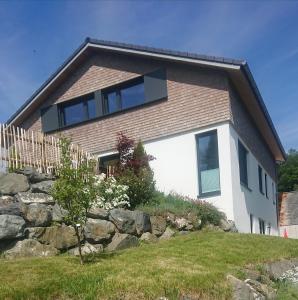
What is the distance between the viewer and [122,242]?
12781 millimetres

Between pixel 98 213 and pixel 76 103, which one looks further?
pixel 76 103

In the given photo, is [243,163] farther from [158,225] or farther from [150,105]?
[158,225]

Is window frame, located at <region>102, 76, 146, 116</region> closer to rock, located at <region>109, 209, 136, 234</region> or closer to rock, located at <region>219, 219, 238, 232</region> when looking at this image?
rock, located at <region>219, 219, 238, 232</region>

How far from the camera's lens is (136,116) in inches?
824

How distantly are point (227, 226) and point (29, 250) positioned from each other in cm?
796

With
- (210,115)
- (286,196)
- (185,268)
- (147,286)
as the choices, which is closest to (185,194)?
(210,115)

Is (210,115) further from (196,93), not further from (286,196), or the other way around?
(286,196)

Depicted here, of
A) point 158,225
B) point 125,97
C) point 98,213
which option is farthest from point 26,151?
point 125,97

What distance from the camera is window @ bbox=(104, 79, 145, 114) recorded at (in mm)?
21297

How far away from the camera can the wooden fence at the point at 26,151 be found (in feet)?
48.5

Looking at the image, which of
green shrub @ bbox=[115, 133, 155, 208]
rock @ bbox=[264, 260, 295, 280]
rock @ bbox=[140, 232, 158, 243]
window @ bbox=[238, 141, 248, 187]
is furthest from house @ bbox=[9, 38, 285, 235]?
rock @ bbox=[264, 260, 295, 280]

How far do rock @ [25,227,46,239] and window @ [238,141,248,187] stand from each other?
10083mm

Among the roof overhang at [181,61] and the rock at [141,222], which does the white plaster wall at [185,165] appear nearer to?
the roof overhang at [181,61]

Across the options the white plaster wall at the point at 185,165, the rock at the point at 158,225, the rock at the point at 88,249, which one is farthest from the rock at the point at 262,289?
the white plaster wall at the point at 185,165
